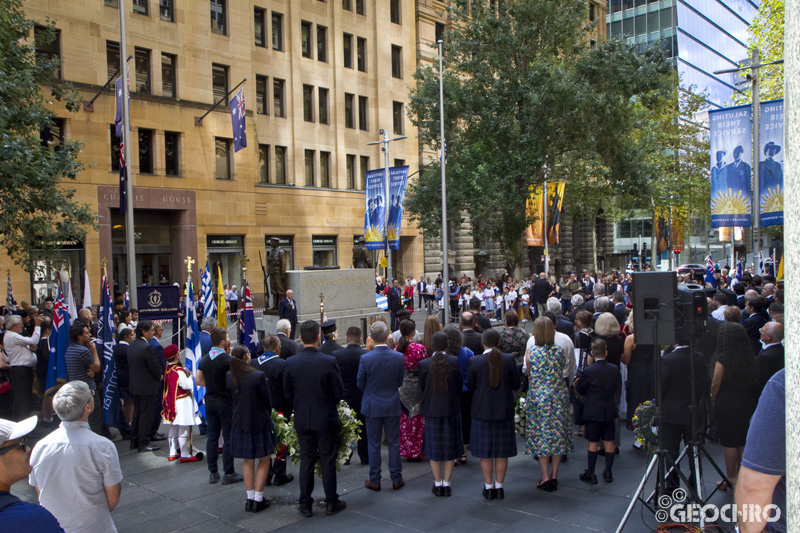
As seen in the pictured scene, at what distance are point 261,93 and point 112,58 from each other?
811 cm

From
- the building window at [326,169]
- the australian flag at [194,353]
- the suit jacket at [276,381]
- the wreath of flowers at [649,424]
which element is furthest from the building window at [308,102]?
the wreath of flowers at [649,424]

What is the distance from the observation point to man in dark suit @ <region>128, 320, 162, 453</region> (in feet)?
31.6

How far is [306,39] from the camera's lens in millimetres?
38344

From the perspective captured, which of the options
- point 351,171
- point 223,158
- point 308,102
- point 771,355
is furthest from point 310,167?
point 771,355

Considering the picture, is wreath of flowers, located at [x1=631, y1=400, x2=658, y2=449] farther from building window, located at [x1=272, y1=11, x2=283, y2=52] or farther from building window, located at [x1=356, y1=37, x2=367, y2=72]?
building window, located at [x1=356, y1=37, x2=367, y2=72]

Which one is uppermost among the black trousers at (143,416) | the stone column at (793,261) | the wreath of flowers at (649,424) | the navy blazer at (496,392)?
the stone column at (793,261)

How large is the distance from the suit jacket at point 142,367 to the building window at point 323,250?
28887mm

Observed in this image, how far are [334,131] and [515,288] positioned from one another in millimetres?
16240

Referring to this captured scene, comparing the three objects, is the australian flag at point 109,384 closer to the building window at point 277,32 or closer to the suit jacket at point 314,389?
the suit jacket at point 314,389

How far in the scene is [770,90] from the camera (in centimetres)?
3309

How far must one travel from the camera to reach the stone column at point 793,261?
1.99m

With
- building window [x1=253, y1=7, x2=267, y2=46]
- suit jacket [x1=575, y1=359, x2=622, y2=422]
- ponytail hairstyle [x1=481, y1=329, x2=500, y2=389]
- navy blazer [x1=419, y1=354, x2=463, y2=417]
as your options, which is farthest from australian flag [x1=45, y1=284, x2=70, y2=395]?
building window [x1=253, y1=7, x2=267, y2=46]

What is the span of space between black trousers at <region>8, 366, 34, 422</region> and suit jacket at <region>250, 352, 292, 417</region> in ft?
18.2

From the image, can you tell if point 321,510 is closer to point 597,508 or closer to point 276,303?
point 597,508
